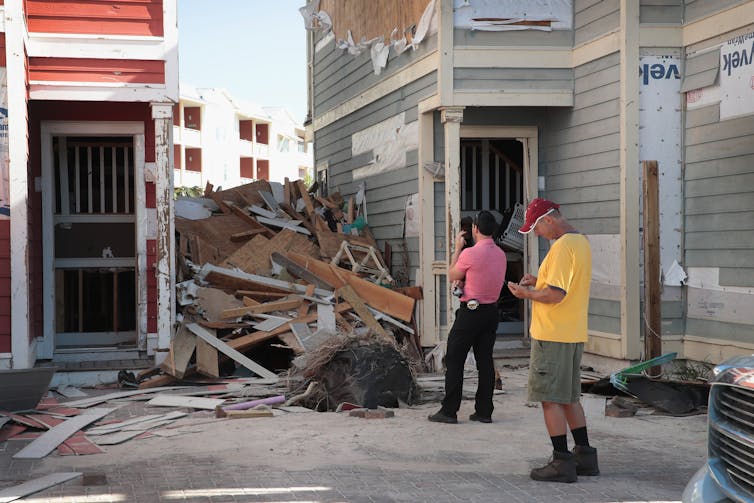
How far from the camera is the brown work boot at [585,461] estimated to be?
21.7ft

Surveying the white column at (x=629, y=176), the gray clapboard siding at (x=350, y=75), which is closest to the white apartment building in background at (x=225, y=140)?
the gray clapboard siding at (x=350, y=75)

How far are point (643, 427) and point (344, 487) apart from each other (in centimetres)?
345

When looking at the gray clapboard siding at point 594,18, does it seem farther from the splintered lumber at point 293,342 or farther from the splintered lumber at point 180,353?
the splintered lumber at point 180,353

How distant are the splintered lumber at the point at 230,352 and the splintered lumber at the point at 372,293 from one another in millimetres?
1983

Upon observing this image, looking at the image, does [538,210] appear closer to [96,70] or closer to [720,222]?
[720,222]

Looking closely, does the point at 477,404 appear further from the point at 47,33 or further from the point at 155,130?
the point at 47,33

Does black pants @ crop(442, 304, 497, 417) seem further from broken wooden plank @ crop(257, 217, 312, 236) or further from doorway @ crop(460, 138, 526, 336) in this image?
broken wooden plank @ crop(257, 217, 312, 236)

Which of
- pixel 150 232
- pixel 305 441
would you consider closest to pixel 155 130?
pixel 150 232

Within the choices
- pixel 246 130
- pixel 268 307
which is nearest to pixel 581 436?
pixel 268 307

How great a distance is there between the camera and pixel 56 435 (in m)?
8.01

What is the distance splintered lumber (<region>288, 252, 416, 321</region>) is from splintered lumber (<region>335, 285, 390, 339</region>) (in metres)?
0.20

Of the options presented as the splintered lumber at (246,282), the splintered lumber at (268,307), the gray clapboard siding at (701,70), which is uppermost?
the gray clapboard siding at (701,70)

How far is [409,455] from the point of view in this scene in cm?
729

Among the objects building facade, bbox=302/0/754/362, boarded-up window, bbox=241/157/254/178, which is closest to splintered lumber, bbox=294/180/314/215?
building facade, bbox=302/0/754/362
